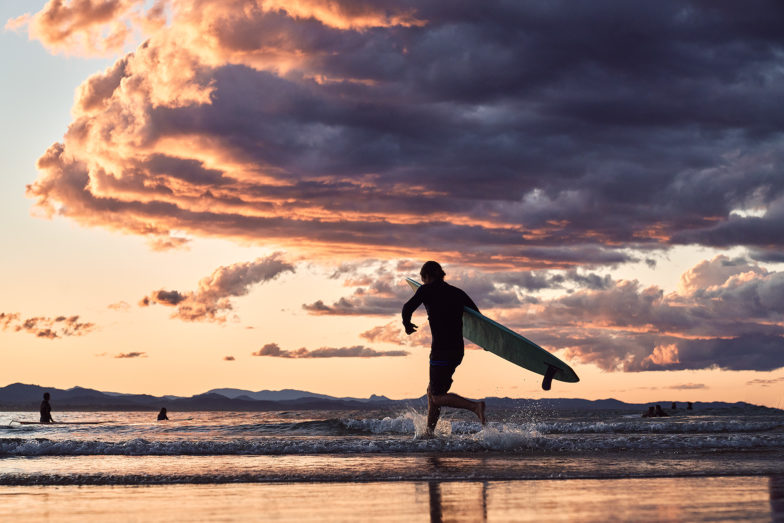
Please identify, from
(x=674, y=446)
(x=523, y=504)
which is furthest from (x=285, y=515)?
(x=674, y=446)

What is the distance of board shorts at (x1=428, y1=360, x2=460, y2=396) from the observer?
32.8ft

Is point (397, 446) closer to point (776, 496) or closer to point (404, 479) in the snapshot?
point (404, 479)

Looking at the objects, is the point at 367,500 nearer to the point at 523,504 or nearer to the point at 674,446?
the point at 523,504

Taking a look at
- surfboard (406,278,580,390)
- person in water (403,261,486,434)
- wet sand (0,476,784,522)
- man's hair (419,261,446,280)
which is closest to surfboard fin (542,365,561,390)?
surfboard (406,278,580,390)

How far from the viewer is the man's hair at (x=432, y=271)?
404 inches

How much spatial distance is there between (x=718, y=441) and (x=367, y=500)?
761 cm

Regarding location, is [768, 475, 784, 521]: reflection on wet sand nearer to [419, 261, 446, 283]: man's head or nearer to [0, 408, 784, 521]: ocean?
[0, 408, 784, 521]: ocean

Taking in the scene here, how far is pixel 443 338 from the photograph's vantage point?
32.9 ft

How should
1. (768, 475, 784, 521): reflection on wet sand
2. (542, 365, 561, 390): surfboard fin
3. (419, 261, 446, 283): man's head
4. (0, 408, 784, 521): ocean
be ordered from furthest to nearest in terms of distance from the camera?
1. (542, 365, 561, 390): surfboard fin
2. (419, 261, 446, 283): man's head
3. (0, 408, 784, 521): ocean
4. (768, 475, 784, 521): reflection on wet sand

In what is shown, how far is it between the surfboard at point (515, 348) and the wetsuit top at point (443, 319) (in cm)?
102

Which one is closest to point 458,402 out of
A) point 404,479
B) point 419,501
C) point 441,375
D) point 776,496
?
point 441,375

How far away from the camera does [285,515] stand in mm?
5363

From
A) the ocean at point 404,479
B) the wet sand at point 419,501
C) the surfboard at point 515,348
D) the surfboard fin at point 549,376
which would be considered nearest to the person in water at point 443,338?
the ocean at point 404,479

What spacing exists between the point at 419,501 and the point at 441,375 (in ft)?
13.7
